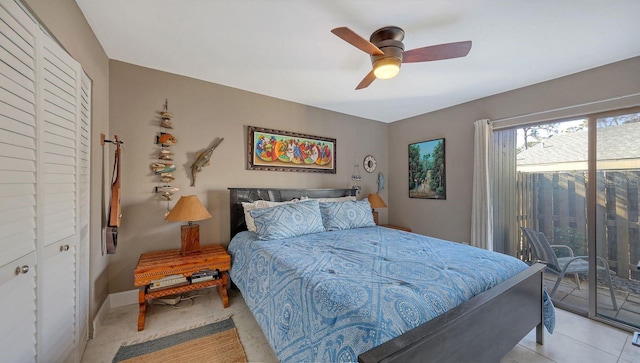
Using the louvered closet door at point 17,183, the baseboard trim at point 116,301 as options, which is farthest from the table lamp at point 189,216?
the louvered closet door at point 17,183

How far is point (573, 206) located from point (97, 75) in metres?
4.85

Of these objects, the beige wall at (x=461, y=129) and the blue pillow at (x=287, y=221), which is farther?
the blue pillow at (x=287, y=221)

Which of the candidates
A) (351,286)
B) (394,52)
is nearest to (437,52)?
(394,52)

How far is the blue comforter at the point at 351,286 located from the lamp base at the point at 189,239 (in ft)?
1.74

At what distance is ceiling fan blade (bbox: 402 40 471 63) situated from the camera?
5.39 feet

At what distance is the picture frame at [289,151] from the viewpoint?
3.12 metres

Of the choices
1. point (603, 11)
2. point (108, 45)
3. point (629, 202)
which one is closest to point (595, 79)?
point (603, 11)

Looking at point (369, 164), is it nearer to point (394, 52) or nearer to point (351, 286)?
point (394, 52)

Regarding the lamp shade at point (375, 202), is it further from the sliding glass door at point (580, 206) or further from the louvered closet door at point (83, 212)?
the louvered closet door at point (83, 212)

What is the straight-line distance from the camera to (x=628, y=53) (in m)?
2.10

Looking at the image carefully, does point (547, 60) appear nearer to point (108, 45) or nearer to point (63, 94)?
point (63, 94)

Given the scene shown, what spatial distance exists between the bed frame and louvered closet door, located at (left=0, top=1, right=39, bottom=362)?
1484 millimetres

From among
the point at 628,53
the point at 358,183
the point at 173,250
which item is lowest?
the point at 173,250

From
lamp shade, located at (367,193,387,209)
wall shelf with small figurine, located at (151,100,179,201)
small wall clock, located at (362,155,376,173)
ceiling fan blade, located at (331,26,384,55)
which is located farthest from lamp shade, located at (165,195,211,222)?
small wall clock, located at (362,155,376,173)
